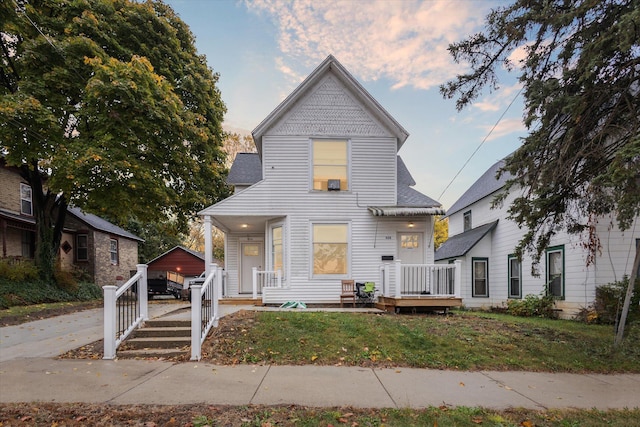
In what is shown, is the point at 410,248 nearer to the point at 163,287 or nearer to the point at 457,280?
the point at 457,280

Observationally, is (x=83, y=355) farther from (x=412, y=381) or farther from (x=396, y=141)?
(x=396, y=141)

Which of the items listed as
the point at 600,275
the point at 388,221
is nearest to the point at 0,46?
the point at 388,221

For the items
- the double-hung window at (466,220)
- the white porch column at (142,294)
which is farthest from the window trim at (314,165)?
the double-hung window at (466,220)

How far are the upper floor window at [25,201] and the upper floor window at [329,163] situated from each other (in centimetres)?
1696

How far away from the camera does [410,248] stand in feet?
38.4

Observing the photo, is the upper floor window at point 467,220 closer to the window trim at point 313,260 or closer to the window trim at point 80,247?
the window trim at point 313,260

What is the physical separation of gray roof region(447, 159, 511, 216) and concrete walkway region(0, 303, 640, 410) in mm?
12073


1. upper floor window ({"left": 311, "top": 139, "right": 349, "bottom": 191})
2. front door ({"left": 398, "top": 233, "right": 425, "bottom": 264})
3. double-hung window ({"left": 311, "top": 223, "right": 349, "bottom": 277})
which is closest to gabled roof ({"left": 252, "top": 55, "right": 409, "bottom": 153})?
upper floor window ({"left": 311, "top": 139, "right": 349, "bottom": 191})

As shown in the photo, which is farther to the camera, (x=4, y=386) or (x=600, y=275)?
(x=600, y=275)

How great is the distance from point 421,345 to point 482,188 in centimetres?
1399

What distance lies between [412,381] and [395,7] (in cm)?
1148

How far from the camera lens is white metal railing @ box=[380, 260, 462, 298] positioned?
33.3ft

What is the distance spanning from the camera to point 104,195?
12219 millimetres

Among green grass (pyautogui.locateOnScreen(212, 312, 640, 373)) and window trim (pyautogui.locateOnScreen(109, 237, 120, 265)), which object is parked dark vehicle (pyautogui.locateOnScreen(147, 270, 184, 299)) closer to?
window trim (pyautogui.locateOnScreen(109, 237, 120, 265))
